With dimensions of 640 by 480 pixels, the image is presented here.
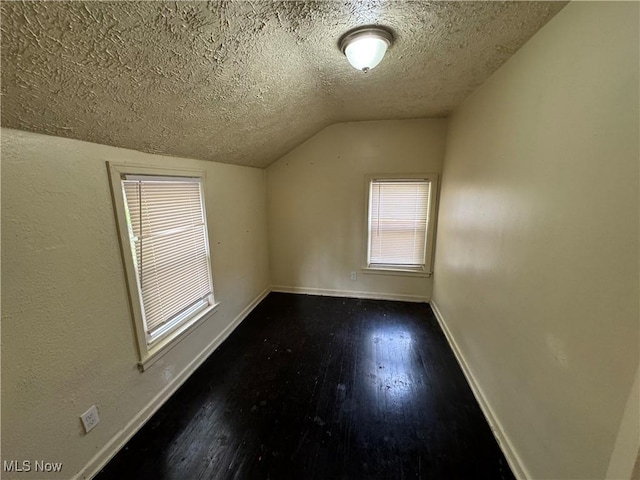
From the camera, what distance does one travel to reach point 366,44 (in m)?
1.32

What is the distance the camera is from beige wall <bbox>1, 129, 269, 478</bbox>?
3.57 ft

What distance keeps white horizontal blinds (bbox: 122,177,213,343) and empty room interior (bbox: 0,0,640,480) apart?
18 mm

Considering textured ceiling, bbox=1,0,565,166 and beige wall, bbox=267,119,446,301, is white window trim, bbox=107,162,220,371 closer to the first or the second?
textured ceiling, bbox=1,0,565,166

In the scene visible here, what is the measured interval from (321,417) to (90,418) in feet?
4.35

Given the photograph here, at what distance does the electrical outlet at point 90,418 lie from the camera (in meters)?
1.38

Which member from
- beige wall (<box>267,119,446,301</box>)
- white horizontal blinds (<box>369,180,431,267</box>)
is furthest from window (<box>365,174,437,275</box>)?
beige wall (<box>267,119,446,301</box>)

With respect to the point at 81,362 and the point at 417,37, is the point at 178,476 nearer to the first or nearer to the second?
the point at 81,362

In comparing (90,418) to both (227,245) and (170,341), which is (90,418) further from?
(227,245)

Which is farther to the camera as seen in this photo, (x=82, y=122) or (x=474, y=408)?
(x=474, y=408)

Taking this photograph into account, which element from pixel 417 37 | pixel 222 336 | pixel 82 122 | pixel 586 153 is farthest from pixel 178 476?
pixel 417 37

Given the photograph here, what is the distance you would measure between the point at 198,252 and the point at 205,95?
1332mm

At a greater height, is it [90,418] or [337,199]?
[337,199]

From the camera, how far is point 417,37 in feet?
4.47

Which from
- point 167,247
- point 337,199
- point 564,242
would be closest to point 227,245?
point 167,247
